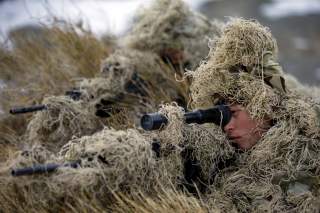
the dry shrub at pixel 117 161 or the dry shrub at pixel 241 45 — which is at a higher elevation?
the dry shrub at pixel 241 45

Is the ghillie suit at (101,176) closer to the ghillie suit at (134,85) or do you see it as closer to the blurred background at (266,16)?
the ghillie suit at (134,85)

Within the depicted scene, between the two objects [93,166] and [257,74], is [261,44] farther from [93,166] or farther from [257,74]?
[93,166]

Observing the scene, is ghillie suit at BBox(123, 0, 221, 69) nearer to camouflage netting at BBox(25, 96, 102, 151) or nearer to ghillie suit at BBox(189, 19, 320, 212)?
camouflage netting at BBox(25, 96, 102, 151)

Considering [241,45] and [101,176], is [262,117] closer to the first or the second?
[241,45]

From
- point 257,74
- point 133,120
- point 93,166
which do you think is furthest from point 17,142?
point 257,74

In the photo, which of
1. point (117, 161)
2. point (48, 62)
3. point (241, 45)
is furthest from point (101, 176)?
point (48, 62)

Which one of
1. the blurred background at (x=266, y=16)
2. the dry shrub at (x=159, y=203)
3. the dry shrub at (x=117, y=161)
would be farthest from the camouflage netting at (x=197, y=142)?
the blurred background at (x=266, y=16)

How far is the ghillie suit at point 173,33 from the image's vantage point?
14.6 ft

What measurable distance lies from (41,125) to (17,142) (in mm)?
370

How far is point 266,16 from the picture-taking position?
10297 mm

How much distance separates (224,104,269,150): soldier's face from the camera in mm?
2928

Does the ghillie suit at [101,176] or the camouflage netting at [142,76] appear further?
the camouflage netting at [142,76]

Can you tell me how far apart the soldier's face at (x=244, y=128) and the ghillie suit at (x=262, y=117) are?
0.12 feet

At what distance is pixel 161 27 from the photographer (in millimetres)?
4449
